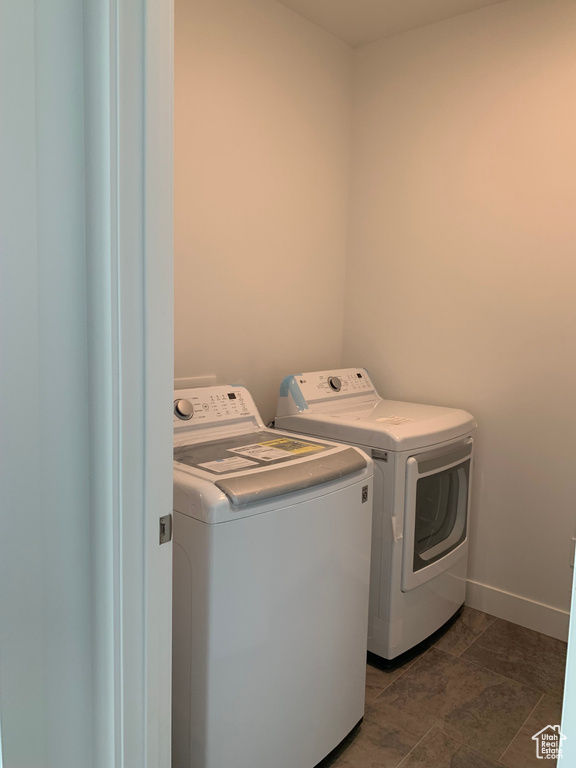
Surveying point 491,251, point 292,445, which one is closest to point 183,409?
point 292,445

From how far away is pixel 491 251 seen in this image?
246 cm

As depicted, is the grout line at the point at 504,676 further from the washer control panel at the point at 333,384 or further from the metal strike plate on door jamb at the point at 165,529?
the metal strike plate on door jamb at the point at 165,529

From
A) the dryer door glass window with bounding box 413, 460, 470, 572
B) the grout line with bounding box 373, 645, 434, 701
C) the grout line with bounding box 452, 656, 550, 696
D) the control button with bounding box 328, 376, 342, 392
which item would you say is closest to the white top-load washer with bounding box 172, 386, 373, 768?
the grout line with bounding box 373, 645, 434, 701

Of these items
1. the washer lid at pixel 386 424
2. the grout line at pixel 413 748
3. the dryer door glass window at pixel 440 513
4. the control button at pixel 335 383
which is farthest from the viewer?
the control button at pixel 335 383

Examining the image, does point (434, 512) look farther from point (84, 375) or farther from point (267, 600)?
point (84, 375)

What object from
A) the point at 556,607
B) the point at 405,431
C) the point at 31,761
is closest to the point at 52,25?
the point at 31,761

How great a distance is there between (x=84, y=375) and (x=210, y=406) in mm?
923

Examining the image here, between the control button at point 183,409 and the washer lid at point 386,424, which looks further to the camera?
the washer lid at point 386,424

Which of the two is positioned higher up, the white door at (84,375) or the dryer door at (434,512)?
the white door at (84,375)

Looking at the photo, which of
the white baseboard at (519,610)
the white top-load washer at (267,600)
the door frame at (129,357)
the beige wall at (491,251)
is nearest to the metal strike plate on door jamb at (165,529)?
the door frame at (129,357)

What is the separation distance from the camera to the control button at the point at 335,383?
254 centimetres

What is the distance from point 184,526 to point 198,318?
104cm

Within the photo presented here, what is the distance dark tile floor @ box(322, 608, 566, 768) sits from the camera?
1758 mm

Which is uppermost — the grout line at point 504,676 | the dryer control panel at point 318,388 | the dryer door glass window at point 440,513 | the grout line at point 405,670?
the dryer control panel at point 318,388
